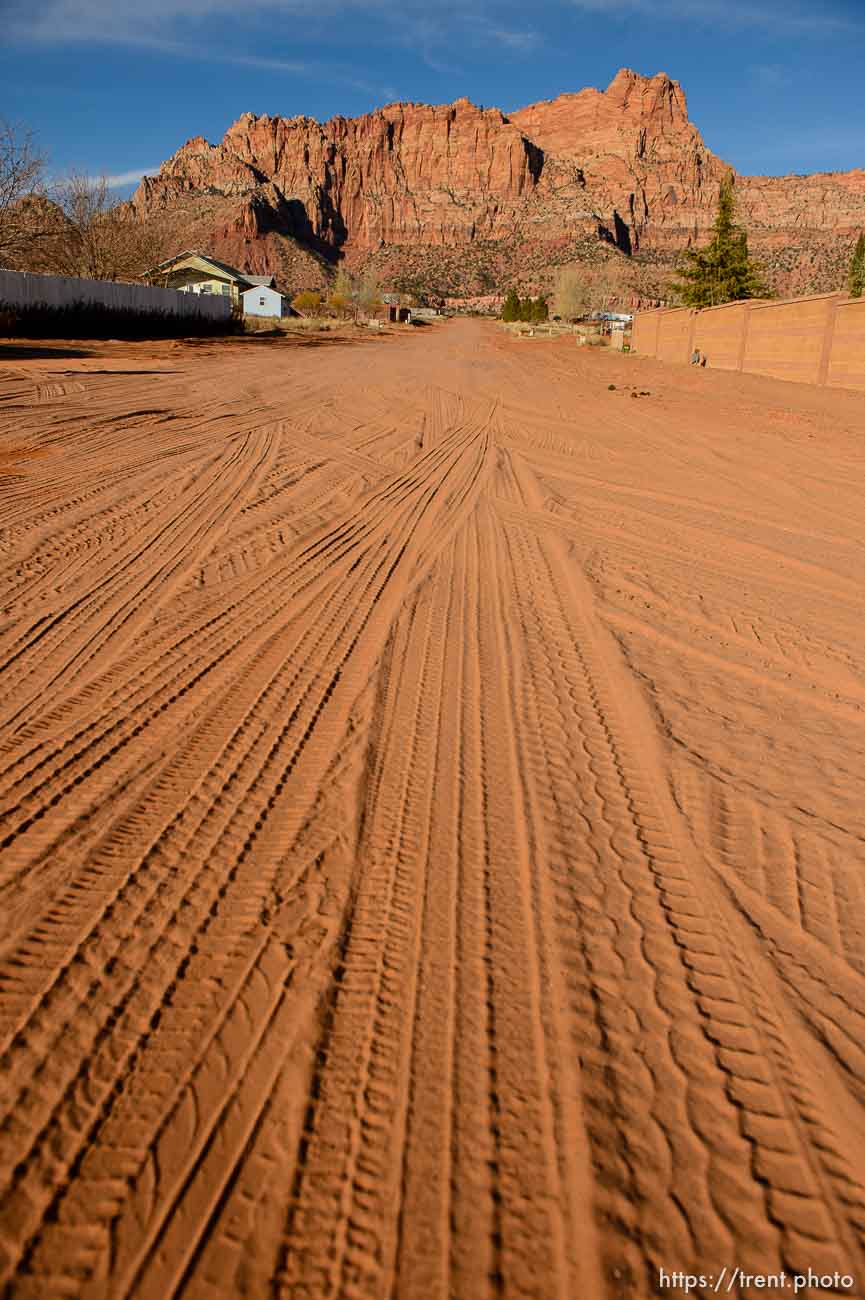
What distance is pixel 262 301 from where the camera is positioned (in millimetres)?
86188

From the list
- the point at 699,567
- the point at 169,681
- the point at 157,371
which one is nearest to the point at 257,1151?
the point at 169,681

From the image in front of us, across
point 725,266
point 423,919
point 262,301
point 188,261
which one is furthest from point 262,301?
point 423,919

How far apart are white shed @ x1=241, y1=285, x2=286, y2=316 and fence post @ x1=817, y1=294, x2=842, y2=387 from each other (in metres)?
72.8

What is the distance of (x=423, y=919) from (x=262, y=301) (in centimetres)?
9321

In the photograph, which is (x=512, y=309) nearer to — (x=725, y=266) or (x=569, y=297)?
(x=569, y=297)

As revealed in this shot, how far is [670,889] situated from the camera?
3.37 m

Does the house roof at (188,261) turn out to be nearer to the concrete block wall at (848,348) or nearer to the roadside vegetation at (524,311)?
the roadside vegetation at (524,311)

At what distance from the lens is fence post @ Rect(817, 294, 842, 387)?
77.4 feet

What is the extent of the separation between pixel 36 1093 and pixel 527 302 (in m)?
112

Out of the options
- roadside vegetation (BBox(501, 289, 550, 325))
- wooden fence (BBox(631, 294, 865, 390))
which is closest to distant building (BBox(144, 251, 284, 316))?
roadside vegetation (BBox(501, 289, 550, 325))

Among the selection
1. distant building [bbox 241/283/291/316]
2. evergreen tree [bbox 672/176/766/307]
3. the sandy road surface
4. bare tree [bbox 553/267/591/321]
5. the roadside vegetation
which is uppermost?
bare tree [bbox 553/267/591/321]

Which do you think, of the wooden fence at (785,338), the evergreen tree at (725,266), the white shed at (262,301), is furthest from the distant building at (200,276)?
the wooden fence at (785,338)

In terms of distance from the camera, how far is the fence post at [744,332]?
30.5 metres

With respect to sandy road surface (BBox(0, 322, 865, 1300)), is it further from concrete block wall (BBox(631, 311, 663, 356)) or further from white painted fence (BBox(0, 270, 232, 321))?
concrete block wall (BBox(631, 311, 663, 356))
